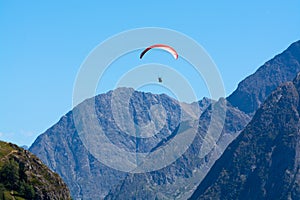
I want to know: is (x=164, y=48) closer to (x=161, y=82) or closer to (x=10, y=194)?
(x=161, y=82)

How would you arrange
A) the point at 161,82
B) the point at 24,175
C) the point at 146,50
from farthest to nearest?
the point at 24,175 < the point at 146,50 < the point at 161,82

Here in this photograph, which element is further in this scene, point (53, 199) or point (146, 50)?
point (53, 199)

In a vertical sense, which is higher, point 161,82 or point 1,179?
point 1,179

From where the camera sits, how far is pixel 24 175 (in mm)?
196125

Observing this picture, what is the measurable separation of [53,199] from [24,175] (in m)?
11.7

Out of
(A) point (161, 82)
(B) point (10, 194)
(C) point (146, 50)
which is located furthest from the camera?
(B) point (10, 194)

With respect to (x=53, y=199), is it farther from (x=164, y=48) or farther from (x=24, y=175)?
(x=164, y=48)

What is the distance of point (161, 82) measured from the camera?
13125 cm

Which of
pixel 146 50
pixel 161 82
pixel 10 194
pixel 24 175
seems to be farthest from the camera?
pixel 24 175

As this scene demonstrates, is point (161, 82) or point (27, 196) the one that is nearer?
point (161, 82)

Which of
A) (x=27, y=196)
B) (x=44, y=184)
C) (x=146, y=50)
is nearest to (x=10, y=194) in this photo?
(x=27, y=196)

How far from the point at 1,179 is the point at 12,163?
6789mm

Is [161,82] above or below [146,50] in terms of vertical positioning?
below

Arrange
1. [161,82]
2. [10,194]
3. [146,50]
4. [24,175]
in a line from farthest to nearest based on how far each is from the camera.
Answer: [24,175]
[10,194]
[146,50]
[161,82]
